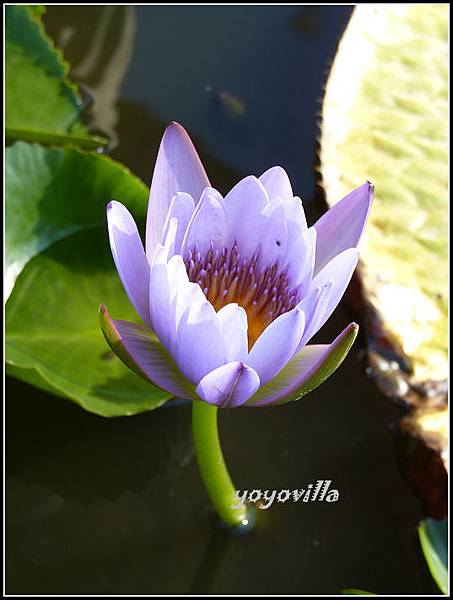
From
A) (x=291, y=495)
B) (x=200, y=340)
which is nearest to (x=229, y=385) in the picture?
(x=200, y=340)

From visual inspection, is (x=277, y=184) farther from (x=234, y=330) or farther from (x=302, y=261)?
(x=234, y=330)

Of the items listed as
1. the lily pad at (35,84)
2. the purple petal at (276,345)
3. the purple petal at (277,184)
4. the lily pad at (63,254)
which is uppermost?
the purple petal at (277,184)

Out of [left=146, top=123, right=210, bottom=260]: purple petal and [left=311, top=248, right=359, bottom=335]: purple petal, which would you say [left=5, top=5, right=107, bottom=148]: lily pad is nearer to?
[left=146, top=123, right=210, bottom=260]: purple petal

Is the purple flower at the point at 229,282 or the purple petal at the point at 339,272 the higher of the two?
the purple petal at the point at 339,272

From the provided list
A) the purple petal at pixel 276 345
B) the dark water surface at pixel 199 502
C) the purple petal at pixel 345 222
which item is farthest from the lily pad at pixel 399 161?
the purple petal at pixel 276 345

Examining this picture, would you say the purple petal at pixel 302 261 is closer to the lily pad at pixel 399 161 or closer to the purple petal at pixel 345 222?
the purple petal at pixel 345 222

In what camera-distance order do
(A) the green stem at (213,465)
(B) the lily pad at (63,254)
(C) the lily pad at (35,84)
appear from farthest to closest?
(C) the lily pad at (35,84), (B) the lily pad at (63,254), (A) the green stem at (213,465)

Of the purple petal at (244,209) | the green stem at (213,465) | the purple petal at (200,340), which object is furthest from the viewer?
the green stem at (213,465)
